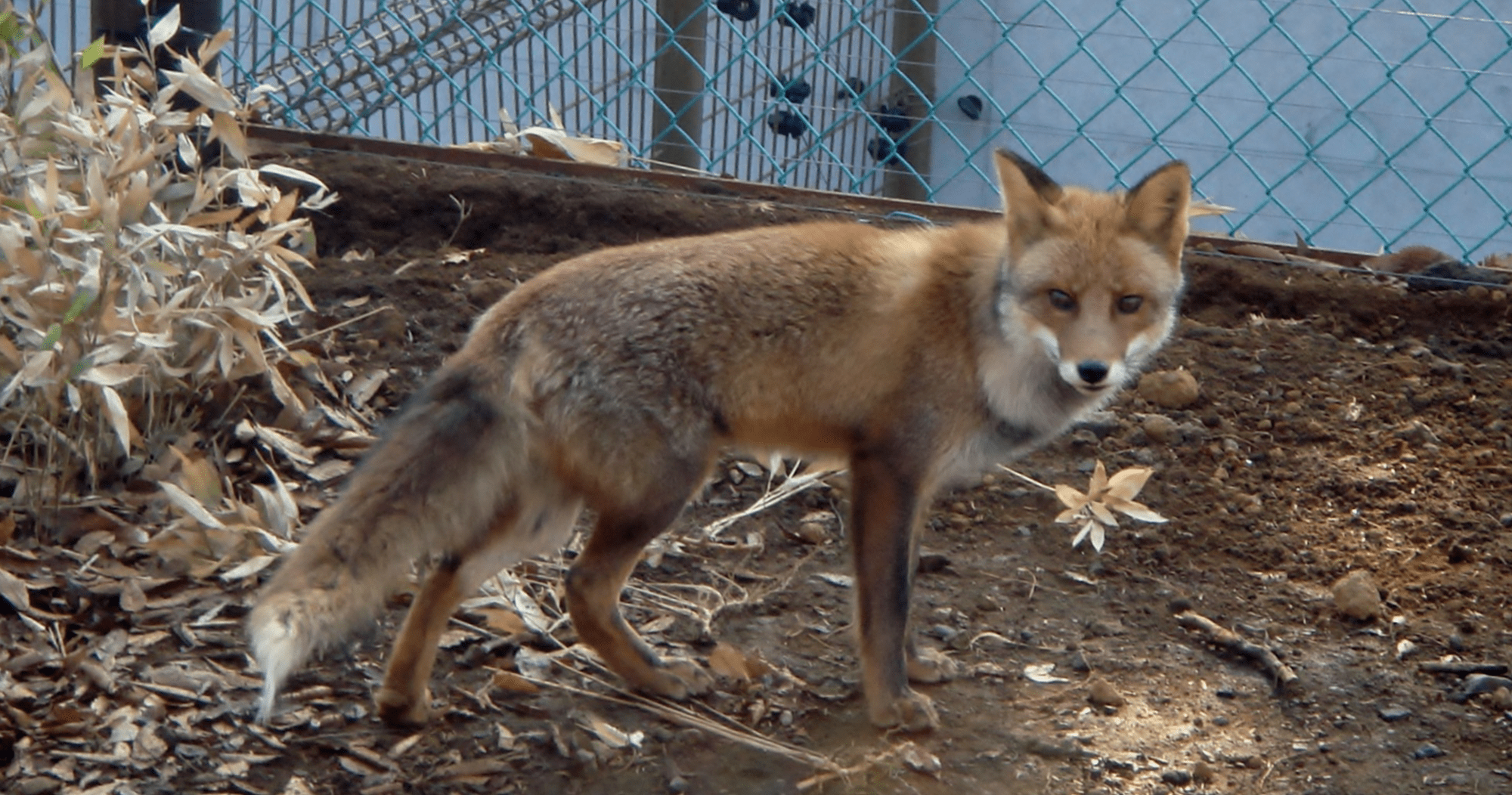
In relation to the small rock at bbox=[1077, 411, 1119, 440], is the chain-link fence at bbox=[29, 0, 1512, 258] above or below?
above

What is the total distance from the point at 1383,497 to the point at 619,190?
2.50m

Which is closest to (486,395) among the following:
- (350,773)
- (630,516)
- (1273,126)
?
(630,516)

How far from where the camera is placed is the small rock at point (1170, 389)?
13.6 ft

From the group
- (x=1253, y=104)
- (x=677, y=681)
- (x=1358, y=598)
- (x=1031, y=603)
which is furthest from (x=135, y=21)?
(x=1253, y=104)

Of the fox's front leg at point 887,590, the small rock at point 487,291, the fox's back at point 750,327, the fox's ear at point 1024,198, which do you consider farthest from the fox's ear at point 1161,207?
the small rock at point 487,291

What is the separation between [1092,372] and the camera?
9.36 feet

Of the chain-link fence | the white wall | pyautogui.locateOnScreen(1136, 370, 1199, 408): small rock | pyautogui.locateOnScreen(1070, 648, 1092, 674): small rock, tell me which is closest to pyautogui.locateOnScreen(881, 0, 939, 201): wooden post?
the chain-link fence

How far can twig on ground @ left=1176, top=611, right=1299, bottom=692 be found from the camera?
10.2ft

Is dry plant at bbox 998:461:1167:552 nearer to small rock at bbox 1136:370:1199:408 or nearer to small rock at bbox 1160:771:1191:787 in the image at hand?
small rock at bbox 1160:771:1191:787

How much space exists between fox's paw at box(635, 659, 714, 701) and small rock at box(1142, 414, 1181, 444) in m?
1.59

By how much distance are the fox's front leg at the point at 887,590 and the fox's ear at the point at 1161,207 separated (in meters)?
0.76

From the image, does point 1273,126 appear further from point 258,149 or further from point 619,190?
point 258,149

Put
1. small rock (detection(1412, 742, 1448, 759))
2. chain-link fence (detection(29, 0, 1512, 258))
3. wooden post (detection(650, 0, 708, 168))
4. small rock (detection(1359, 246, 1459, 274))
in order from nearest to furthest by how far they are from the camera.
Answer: small rock (detection(1412, 742, 1448, 759)) < small rock (detection(1359, 246, 1459, 274)) < wooden post (detection(650, 0, 708, 168)) < chain-link fence (detection(29, 0, 1512, 258))

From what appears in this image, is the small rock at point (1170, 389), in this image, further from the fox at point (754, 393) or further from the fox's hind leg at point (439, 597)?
the fox's hind leg at point (439, 597)
